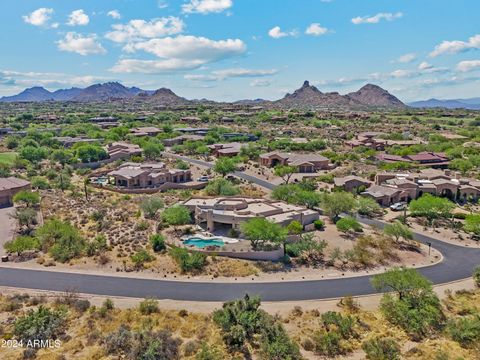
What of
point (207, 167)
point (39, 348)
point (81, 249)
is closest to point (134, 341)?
point (39, 348)

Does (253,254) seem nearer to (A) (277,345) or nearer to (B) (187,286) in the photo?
(B) (187,286)

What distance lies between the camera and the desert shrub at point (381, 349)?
25188 millimetres

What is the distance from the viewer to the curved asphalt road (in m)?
34.0

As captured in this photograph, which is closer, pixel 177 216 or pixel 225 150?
pixel 177 216

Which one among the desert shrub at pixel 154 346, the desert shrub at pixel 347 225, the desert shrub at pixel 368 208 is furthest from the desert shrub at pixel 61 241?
the desert shrub at pixel 368 208

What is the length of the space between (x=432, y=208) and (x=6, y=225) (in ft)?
196

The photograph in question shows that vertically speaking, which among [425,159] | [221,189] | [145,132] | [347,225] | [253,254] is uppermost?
[145,132]

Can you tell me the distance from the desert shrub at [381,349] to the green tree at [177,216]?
2798 cm

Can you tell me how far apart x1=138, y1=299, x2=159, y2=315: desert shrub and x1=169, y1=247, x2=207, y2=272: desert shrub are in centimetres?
746

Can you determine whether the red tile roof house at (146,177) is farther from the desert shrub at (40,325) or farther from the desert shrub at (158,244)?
the desert shrub at (40,325)

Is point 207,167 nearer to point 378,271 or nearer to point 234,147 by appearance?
point 234,147

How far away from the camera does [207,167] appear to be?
299 feet

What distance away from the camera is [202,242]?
45812mm

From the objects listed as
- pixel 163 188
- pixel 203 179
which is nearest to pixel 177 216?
pixel 163 188
